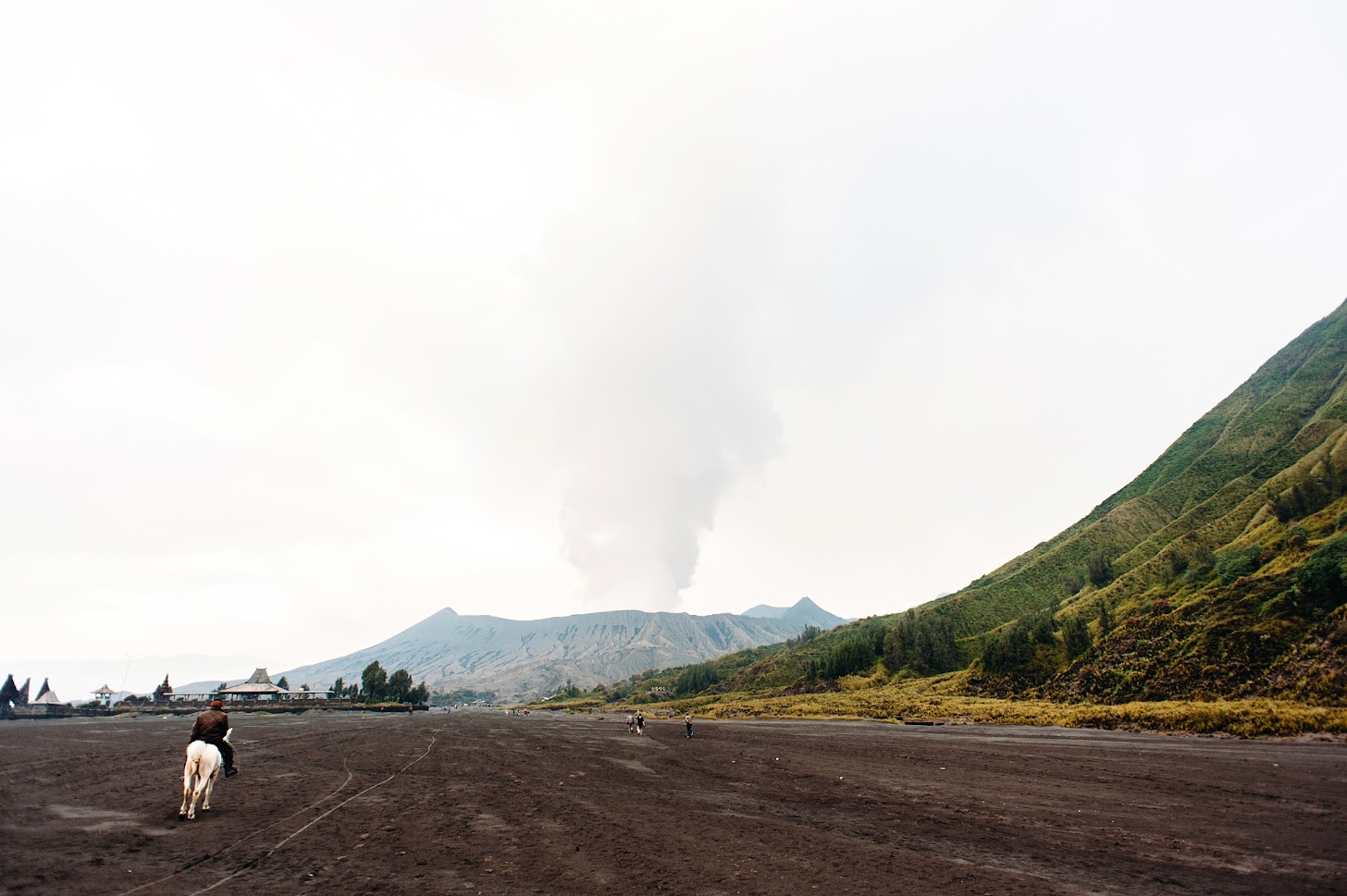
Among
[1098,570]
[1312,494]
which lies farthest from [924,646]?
[1312,494]

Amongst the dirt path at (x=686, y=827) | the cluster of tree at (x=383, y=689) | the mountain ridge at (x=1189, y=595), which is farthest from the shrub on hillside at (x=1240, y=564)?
the cluster of tree at (x=383, y=689)

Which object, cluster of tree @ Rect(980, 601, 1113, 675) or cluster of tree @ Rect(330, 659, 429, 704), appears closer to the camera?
cluster of tree @ Rect(980, 601, 1113, 675)

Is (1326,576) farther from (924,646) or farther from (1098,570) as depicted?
(924,646)

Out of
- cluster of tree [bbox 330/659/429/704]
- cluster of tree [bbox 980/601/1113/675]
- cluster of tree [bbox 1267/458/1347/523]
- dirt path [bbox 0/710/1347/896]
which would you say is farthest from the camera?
cluster of tree [bbox 330/659/429/704]

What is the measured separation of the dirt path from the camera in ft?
35.7

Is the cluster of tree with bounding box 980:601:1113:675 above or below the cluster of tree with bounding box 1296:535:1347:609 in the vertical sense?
below

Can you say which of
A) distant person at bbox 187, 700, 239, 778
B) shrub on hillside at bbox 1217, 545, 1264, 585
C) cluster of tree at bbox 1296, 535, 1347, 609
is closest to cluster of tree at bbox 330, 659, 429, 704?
distant person at bbox 187, 700, 239, 778

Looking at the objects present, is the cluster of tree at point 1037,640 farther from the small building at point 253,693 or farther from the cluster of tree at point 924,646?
the small building at point 253,693

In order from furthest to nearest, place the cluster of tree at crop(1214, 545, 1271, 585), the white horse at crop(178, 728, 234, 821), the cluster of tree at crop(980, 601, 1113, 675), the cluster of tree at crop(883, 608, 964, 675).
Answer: the cluster of tree at crop(883, 608, 964, 675) < the cluster of tree at crop(980, 601, 1113, 675) < the cluster of tree at crop(1214, 545, 1271, 585) < the white horse at crop(178, 728, 234, 821)

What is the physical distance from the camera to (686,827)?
52.9ft

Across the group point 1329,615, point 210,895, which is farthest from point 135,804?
point 1329,615

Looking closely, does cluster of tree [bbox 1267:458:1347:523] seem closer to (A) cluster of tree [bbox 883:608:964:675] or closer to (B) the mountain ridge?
(B) the mountain ridge

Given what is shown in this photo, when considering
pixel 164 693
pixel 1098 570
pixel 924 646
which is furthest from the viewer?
pixel 164 693

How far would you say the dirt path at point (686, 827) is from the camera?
10.9 m
